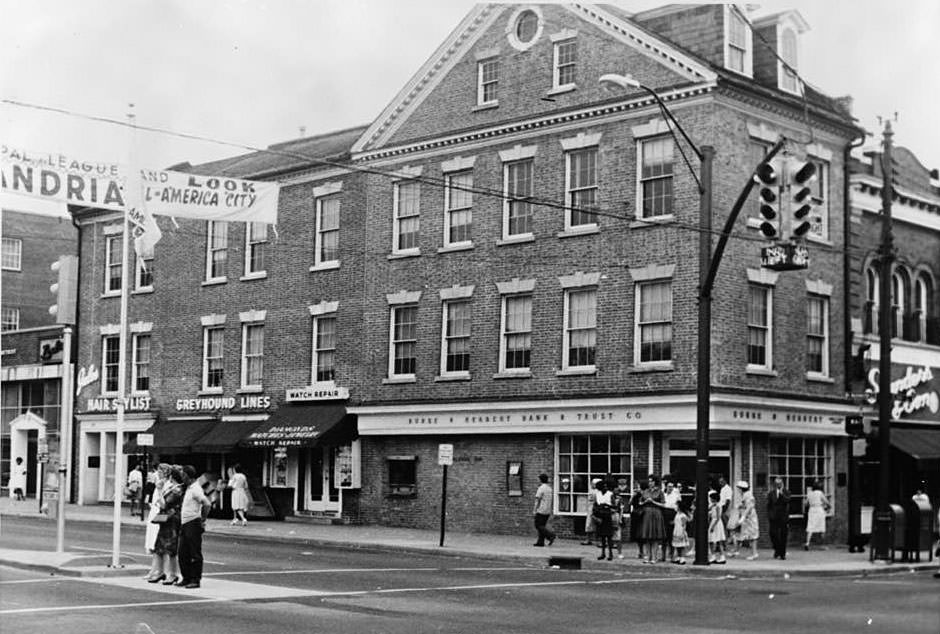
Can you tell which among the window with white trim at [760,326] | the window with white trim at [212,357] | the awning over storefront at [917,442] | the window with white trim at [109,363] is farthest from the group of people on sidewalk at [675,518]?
the window with white trim at [109,363]

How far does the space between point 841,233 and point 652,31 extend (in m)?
7.08

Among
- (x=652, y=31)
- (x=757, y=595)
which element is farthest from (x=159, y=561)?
(x=652, y=31)

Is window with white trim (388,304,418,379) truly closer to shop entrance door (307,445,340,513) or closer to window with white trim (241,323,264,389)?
shop entrance door (307,445,340,513)

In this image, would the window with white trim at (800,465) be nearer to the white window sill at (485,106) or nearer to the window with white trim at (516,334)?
the window with white trim at (516,334)

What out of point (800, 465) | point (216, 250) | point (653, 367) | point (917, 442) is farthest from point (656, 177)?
point (216, 250)

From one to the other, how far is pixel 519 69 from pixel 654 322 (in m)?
7.92

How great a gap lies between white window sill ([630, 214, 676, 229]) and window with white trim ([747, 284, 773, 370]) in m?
2.45

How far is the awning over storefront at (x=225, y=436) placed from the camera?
39.9 meters

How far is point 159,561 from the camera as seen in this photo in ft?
66.2

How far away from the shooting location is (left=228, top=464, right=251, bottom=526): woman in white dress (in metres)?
37.1

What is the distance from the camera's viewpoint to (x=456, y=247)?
35.6m

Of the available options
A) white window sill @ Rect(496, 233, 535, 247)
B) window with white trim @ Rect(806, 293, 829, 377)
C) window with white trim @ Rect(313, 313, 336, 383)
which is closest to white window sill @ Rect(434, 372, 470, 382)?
white window sill @ Rect(496, 233, 535, 247)

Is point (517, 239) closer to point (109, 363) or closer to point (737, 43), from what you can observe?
point (737, 43)

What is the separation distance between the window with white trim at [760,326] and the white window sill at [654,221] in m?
2.45
